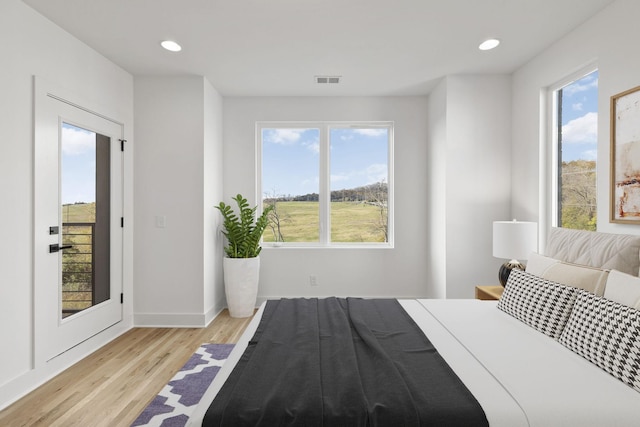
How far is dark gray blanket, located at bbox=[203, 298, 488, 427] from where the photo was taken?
3.87 feet

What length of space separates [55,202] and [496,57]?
156 inches

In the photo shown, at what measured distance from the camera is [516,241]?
299 centimetres

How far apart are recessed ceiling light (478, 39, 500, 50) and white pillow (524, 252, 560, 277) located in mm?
1792

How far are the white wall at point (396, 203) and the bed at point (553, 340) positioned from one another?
6.36ft

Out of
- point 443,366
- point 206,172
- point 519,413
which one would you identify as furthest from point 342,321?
point 206,172

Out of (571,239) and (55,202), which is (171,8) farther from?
(571,239)

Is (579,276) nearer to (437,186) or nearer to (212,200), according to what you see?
(437,186)

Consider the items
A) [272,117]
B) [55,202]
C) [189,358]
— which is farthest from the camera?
[272,117]

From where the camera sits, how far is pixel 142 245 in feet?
12.4

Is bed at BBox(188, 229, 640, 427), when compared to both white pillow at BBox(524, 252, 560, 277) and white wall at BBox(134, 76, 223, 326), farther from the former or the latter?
white wall at BBox(134, 76, 223, 326)

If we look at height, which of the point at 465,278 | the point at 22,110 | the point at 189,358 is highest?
the point at 22,110

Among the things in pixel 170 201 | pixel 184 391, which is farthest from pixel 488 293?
pixel 170 201

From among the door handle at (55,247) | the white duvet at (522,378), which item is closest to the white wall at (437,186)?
the white duvet at (522,378)

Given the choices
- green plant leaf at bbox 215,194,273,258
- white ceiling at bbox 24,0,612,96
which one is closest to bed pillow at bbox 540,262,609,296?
white ceiling at bbox 24,0,612,96
